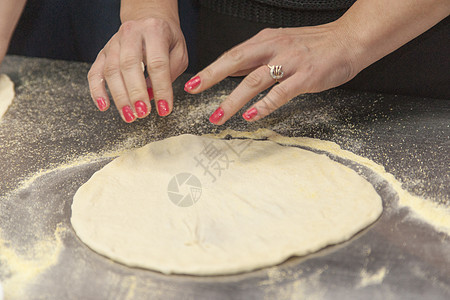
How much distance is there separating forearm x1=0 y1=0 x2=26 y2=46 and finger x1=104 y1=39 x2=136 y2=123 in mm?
690

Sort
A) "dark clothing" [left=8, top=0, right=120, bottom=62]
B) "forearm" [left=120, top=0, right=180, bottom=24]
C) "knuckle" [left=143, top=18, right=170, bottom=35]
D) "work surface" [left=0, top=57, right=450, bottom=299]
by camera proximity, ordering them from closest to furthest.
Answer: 1. "work surface" [left=0, top=57, right=450, bottom=299]
2. "knuckle" [left=143, top=18, right=170, bottom=35]
3. "forearm" [left=120, top=0, right=180, bottom=24]
4. "dark clothing" [left=8, top=0, right=120, bottom=62]

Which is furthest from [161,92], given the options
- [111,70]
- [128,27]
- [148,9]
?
[148,9]

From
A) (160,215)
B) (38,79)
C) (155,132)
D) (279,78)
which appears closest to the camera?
(160,215)

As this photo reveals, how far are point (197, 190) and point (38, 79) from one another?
1117 mm

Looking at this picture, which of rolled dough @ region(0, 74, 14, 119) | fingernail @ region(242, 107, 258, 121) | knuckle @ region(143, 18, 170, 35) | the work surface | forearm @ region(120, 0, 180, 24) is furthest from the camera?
rolled dough @ region(0, 74, 14, 119)

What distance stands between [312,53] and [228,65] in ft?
0.76

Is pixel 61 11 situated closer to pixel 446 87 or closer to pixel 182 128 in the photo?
pixel 182 128

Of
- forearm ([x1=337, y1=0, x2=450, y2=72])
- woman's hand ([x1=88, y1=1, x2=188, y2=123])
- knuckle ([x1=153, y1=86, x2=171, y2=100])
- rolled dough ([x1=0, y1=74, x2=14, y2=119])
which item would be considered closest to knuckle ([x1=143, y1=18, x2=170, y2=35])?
woman's hand ([x1=88, y1=1, x2=188, y2=123])

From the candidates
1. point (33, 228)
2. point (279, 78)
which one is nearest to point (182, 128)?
point (279, 78)

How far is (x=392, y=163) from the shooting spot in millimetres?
1286

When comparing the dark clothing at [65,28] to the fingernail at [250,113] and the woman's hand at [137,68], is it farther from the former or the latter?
the fingernail at [250,113]

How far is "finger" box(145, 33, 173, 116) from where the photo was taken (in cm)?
125

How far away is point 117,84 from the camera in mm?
1264

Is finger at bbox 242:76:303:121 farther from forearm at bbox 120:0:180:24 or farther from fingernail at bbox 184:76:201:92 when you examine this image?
forearm at bbox 120:0:180:24
